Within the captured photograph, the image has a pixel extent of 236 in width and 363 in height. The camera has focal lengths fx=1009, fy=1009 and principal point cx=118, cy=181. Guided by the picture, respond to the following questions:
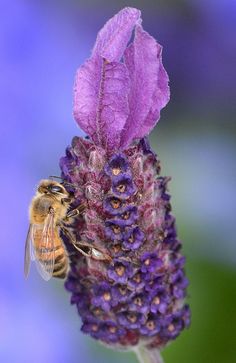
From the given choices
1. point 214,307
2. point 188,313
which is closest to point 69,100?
point 214,307

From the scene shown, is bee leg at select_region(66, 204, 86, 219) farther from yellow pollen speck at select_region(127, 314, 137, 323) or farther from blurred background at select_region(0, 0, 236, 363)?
blurred background at select_region(0, 0, 236, 363)

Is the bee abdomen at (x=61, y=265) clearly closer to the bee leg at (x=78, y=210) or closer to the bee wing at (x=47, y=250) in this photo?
the bee wing at (x=47, y=250)

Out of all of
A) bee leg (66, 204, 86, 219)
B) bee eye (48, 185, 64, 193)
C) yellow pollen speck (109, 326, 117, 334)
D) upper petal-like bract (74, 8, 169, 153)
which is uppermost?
upper petal-like bract (74, 8, 169, 153)

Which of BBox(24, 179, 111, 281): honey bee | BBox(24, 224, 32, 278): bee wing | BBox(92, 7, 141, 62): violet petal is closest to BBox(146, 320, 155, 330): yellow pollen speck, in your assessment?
BBox(24, 179, 111, 281): honey bee

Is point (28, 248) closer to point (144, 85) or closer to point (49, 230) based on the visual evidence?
point (49, 230)

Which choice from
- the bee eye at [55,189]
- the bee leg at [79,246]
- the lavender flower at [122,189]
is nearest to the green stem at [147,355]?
the lavender flower at [122,189]

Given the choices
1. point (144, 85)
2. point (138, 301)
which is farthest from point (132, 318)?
point (144, 85)
